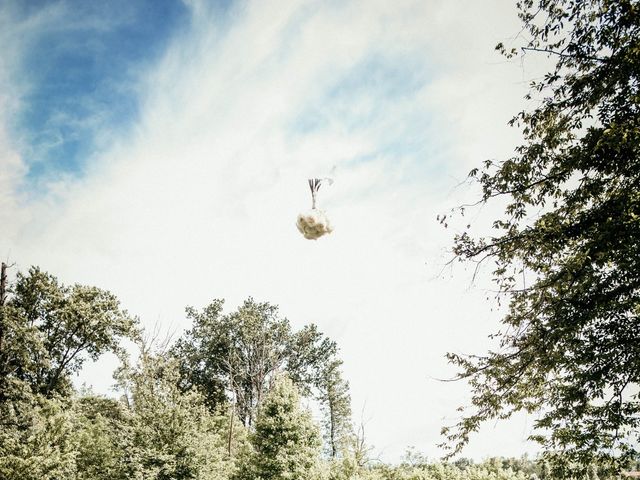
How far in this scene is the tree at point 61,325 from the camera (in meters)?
24.5

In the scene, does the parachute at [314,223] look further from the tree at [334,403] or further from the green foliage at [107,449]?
the tree at [334,403]

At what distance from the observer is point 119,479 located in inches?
586

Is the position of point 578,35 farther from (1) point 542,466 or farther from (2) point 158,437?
(2) point 158,437

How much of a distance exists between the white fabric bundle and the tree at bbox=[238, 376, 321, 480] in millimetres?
13034

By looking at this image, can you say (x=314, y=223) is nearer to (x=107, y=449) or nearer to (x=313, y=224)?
(x=313, y=224)

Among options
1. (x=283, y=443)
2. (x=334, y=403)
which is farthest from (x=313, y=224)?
(x=334, y=403)

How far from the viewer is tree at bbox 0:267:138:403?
24484mm

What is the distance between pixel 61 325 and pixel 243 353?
15.3 meters

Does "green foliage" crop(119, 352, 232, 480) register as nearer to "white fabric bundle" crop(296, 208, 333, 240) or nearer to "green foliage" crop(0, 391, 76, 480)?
"green foliage" crop(0, 391, 76, 480)

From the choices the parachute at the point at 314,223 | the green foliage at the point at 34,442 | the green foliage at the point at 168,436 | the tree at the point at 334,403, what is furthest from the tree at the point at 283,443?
the tree at the point at 334,403

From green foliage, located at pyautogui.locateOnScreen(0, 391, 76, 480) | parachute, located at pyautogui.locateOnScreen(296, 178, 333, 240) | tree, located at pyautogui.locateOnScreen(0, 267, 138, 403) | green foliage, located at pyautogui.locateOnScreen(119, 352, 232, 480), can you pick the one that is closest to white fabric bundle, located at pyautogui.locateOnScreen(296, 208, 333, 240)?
parachute, located at pyautogui.locateOnScreen(296, 178, 333, 240)

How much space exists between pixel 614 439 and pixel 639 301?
2.86 meters

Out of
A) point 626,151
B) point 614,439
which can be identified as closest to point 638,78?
point 626,151

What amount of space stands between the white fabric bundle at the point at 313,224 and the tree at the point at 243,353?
31232 millimetres
